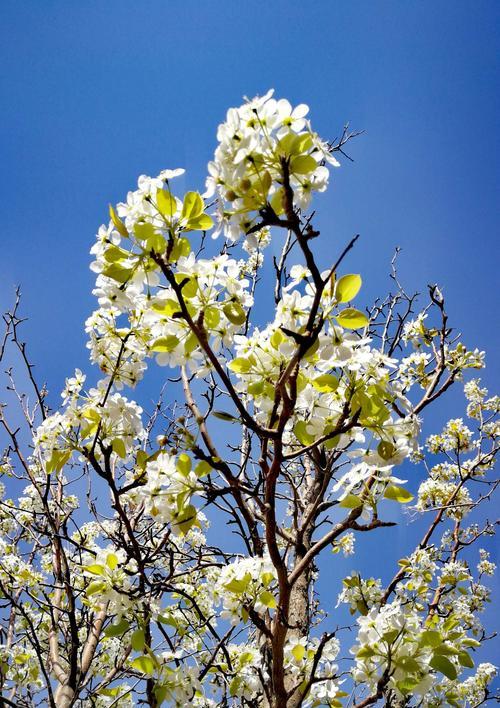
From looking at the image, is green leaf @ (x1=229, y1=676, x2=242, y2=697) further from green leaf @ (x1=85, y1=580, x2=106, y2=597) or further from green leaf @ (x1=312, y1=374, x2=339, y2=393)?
green leaf @ (x1=312, y1=374, x2=339, y2=393)

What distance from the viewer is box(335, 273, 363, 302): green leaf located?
136cm

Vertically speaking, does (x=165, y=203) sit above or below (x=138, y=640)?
above

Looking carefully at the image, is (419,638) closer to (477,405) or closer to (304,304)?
(304,304)

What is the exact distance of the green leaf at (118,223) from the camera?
1.36m

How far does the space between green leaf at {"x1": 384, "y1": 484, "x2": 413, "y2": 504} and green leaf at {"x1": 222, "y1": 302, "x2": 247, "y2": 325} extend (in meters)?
0.76

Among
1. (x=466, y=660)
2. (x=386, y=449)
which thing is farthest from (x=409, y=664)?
(x=386, y=449)

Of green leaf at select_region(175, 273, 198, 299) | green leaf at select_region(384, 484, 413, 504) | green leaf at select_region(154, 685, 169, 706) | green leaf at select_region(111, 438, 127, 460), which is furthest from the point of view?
green leaf at select_region(111, 438, 127, 460)

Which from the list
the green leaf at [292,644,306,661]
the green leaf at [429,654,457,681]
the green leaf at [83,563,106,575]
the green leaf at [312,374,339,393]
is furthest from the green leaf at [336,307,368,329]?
the green leaf at [292,644,306,661]

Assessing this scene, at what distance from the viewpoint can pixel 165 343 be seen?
4.95ft

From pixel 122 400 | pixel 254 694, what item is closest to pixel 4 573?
pixel 254 694

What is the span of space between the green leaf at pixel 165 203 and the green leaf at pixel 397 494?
1.13 metres

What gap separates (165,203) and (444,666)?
176 cm

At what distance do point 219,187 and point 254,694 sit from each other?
2.48 meters

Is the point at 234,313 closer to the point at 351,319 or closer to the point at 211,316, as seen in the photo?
the point at 211,316
